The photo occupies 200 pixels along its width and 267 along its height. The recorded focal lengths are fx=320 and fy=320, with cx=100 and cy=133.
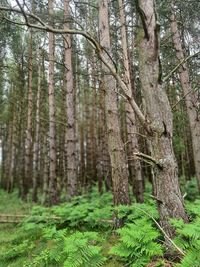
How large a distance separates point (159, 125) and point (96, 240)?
8.86 ft

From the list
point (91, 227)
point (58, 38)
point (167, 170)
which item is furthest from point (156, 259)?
point (58, 38)

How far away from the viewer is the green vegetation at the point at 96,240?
3.82 meters

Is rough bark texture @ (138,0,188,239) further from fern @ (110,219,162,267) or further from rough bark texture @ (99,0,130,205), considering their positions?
rough bark texture @ (99,0,130,205)

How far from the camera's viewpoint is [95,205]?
7758 mm

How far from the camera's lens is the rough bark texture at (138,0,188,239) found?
390cm

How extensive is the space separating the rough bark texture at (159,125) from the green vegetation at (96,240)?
0.26 metres

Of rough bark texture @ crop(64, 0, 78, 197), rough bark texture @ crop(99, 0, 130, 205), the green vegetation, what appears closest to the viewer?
the green vegetation

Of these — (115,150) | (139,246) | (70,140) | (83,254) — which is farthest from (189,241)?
(70,140)

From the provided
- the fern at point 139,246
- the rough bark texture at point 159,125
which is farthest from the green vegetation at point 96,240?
the rough bark texture at point 159,125

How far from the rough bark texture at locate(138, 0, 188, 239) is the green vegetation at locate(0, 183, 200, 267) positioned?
255 millimetres

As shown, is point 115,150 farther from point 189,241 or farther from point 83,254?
point 189,241

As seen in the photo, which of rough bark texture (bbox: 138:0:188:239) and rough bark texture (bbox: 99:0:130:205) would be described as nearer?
rough bark texture (bbox: 138:0:188:239)

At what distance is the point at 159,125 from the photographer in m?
3.93

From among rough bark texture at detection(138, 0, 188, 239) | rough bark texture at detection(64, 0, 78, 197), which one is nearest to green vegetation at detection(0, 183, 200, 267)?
rough bark texture at detection(138, 0, 188, 239)
